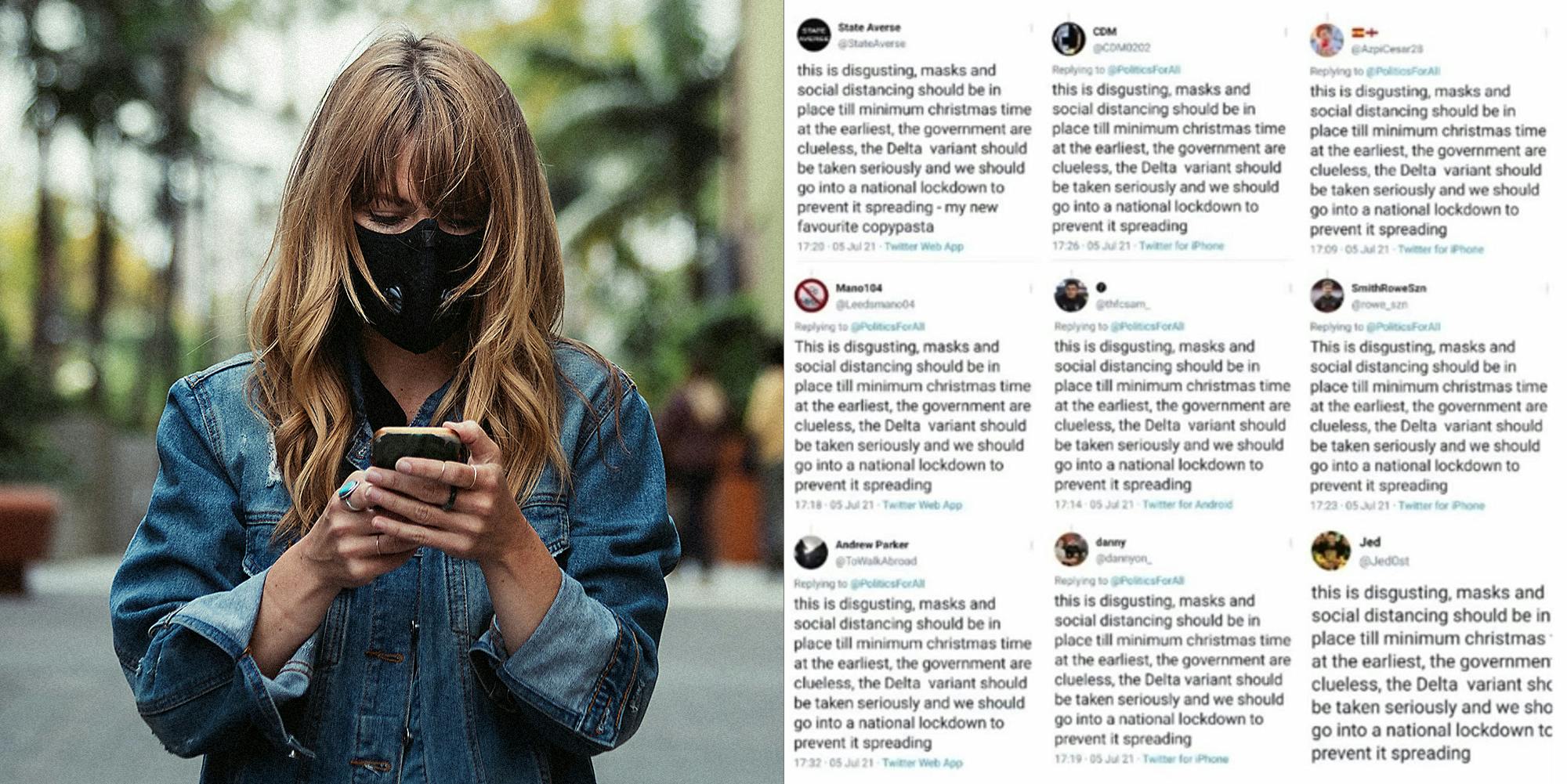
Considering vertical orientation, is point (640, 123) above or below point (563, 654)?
above

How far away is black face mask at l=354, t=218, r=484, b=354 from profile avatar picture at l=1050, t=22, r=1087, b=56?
0.68m

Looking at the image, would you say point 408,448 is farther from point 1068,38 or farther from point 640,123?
point 640,123

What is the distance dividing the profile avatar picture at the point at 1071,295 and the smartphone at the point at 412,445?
678mm

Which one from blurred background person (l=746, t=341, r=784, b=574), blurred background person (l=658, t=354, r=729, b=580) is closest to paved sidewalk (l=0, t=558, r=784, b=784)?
blurred background person (l=746, t=341, r=784, b=574)

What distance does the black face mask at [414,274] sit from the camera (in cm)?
203

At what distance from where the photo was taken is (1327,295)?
2.02 m

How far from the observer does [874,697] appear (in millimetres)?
2021

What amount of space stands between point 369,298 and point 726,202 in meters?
25.2

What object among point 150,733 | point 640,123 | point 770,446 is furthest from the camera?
point 640,123

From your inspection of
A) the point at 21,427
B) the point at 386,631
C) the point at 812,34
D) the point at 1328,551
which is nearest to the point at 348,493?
the point at 386,631

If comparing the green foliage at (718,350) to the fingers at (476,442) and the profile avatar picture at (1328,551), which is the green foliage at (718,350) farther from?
the fingers at (476,442)

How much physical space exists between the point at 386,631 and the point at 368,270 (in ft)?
1.33

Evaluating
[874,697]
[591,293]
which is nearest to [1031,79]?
[874,697]

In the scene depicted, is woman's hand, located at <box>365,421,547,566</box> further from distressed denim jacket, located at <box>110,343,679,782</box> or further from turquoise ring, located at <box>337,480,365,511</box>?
distressed denim jacket, located at <box>110,343,679,782</box>
